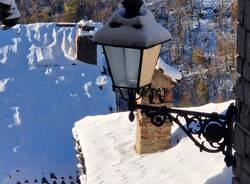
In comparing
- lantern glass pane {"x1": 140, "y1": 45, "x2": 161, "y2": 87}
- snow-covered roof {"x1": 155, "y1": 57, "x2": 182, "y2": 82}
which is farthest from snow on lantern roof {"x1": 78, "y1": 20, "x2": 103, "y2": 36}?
lantern glass pane {"x1": 140, "y1": 45, "x2": 161, "y2": 87}

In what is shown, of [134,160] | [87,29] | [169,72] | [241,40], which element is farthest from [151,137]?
[87,29]

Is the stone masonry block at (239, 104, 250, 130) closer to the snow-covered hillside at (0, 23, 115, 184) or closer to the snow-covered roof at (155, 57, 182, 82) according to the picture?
the snow-covered roof at (155, 57, 182, 82)

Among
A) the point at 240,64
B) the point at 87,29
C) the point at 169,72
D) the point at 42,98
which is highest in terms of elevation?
the point at 240,64

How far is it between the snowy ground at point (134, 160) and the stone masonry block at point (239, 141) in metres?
1.76

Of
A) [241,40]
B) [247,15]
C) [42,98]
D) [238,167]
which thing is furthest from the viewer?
[42,98]

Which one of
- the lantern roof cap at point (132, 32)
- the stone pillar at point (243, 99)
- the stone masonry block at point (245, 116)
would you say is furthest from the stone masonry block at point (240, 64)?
the lantern roof cap at point (132, 32)

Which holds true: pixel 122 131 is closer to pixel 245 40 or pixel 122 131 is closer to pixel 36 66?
pixel 245 40

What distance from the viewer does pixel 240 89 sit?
9.95ft

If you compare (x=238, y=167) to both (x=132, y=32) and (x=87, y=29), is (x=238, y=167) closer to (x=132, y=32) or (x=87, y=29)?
(x=132, y=32)

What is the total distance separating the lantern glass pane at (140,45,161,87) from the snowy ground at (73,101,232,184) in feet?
6.33

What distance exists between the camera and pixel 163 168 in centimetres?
575

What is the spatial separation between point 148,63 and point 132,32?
0.17 metres

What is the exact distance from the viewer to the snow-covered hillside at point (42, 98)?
12.1 m

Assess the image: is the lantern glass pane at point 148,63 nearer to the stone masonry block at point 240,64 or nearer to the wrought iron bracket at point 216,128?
the wrought iron bracket at point 216,128
